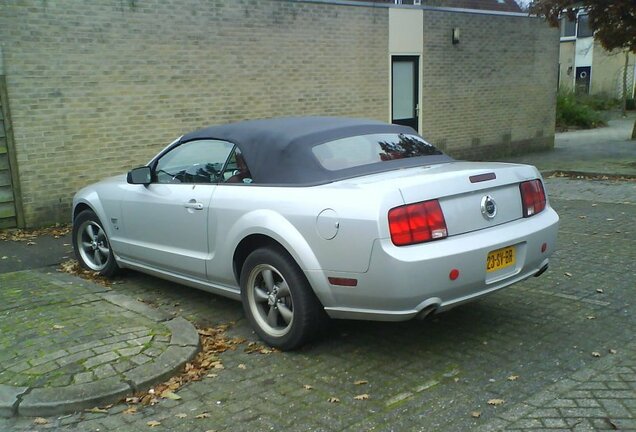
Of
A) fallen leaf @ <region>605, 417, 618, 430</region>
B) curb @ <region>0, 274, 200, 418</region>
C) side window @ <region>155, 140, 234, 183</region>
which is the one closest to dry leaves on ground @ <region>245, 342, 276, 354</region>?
curb @ <region>0, 274, 200, 418</region>

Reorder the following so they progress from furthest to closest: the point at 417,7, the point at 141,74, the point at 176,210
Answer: the point at 417,7
the point at 141,74
the point at 176,210

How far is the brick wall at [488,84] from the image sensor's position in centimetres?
1462

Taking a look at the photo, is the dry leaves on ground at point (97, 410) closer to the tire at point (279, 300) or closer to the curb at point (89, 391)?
the curb at point (89, 391)

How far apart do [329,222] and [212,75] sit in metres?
7.34

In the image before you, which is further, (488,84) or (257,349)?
(488,84)

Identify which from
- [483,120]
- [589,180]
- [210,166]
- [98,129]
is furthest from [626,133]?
[210,166]

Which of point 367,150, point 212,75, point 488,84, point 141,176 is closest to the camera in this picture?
point 367,150

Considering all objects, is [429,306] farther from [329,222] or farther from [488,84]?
[488,84]

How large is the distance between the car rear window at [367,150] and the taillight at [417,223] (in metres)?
0.84

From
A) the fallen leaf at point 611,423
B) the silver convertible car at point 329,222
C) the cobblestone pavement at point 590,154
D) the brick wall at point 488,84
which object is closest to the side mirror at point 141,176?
the silver convertible car at point 329,222


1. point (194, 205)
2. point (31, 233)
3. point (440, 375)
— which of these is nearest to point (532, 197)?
point (440, 375)

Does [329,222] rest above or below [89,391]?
above

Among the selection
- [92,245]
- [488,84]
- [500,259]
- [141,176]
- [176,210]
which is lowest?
[92,245]

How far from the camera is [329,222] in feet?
13.0
